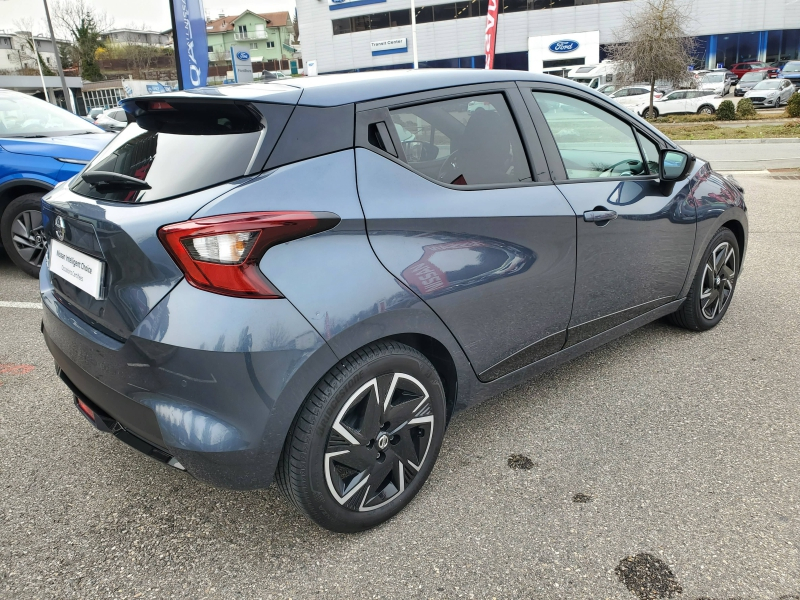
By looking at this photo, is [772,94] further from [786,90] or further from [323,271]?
[323,271]

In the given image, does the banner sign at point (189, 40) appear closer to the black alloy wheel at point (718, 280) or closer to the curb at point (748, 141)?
the black alloy wheel at point (718, 280)

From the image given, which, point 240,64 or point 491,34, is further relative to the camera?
point 491,34

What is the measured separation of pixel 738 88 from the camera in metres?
36.5

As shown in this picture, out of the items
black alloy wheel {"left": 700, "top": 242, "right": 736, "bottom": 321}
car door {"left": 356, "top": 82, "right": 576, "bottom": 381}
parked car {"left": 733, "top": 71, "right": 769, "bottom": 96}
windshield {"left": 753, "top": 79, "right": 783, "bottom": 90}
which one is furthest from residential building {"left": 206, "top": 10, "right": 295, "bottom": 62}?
car door {"left": 356, "top": 82, "right": 576, "bottom": 381}

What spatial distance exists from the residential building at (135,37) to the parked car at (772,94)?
7666 centimetres

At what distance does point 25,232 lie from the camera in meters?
5.52

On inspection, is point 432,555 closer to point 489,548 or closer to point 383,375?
point 489,548

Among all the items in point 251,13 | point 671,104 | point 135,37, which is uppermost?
point 251,13

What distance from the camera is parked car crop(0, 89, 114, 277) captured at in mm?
5367

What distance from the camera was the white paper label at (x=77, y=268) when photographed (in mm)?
2129

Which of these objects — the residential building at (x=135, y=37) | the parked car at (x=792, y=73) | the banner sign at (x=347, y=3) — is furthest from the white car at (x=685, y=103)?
the residential building at (x=135, y=37)

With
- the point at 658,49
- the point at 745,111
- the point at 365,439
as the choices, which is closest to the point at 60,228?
the point at 365,439

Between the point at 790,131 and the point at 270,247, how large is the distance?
20666 mm

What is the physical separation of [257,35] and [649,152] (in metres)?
102
